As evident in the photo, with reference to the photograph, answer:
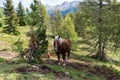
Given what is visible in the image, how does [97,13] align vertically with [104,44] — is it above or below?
above

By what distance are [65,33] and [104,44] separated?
13040 mm

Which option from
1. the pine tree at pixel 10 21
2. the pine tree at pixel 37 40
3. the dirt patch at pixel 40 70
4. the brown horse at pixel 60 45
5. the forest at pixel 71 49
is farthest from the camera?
the pine tree at pixel 10 21

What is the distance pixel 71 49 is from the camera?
3888 cm

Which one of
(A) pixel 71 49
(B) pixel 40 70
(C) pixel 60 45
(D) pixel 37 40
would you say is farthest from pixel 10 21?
(B) pixel 40 70

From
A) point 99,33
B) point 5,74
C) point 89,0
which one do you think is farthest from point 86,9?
point 5,74

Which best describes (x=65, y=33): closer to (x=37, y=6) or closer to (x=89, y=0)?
(x=89, y=0)

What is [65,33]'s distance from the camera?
144ft

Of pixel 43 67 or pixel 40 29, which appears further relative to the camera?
pixel 40 29

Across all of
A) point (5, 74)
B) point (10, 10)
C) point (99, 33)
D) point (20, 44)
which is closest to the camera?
point (5, 74)

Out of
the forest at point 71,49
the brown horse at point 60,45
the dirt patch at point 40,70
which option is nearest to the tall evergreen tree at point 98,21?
the forest at point 71,49

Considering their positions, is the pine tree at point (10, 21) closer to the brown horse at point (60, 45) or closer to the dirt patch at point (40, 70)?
the brown horse at point (60, 45)

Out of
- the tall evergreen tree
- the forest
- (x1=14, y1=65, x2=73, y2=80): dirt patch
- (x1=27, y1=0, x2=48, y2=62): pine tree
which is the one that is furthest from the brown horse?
the tall evergreen tree

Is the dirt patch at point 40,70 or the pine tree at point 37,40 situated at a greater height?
the pine tree at point 37,40

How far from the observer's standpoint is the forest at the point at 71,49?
14757 millimetres
